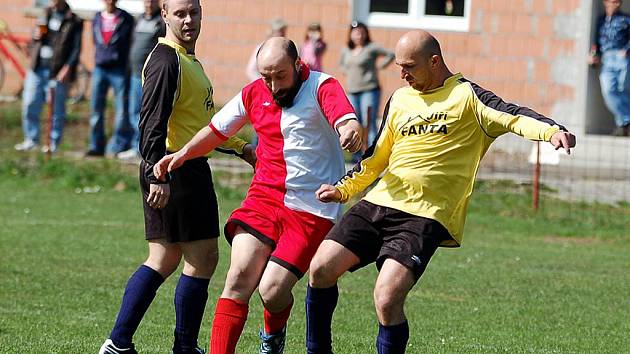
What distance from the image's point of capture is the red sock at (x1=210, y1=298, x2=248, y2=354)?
25.5 ft

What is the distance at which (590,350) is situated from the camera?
29.8ft

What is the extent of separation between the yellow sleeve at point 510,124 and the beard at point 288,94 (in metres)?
1.00

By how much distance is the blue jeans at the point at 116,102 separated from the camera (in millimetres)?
18703

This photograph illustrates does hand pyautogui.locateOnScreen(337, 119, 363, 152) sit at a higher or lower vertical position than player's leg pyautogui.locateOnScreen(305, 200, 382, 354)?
higher

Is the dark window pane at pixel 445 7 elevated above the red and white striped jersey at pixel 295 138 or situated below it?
below

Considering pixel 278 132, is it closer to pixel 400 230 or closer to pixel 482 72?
pixel 400 230

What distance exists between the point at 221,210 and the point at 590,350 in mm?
7741

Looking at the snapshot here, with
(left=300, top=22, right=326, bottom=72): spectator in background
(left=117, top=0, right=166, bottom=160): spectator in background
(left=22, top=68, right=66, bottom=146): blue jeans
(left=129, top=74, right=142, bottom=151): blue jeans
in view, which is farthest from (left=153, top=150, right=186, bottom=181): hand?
(left=300, top=22, right=326, bottom=72): spectator in background

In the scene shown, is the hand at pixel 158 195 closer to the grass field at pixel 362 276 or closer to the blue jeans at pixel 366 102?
the grass field at pixel 362 276

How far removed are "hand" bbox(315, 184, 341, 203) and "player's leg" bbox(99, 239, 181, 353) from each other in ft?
3.50

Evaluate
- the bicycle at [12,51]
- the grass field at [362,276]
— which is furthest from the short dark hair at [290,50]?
the bicycle at [12,51]

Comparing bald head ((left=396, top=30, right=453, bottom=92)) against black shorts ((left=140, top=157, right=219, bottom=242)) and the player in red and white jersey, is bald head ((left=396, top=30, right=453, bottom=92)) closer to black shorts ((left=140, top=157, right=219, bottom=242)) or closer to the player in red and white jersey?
the player in red and white jersey

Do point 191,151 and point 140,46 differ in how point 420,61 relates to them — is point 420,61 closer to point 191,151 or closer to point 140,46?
point 191,151

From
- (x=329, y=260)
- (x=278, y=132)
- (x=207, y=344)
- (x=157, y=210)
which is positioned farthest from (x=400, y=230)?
(x=207, y=344)
